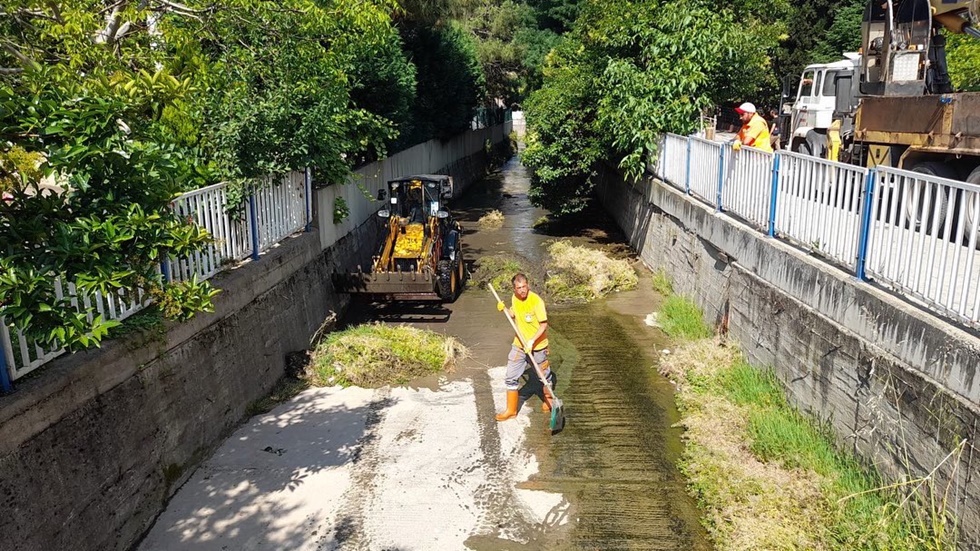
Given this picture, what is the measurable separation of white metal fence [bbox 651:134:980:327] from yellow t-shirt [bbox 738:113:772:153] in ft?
2.12

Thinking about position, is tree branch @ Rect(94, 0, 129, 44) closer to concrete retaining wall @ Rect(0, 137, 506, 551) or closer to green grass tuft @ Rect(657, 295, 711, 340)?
concrete retaining wall @ Rect(0, 137, 506, 551)

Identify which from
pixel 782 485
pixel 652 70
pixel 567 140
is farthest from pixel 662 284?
pixel 782 485

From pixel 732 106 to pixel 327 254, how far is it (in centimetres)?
2391

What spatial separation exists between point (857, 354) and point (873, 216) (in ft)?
4.12

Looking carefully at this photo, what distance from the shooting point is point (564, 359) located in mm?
10000

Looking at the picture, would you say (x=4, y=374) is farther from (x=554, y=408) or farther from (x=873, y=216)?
(x=873, y=216)

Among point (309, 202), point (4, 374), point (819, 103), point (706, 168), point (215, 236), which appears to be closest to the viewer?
point (4, 374)

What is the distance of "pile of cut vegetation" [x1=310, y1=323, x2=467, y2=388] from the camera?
899 cm

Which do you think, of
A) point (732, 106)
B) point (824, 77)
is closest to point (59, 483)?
point (824, 77)

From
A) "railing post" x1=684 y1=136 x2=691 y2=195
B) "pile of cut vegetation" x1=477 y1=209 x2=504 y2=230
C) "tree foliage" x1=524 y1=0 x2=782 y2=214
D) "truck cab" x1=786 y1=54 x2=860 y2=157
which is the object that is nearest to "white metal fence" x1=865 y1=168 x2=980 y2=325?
"railing post" x1=684 y1=136 x2=691 y2=195

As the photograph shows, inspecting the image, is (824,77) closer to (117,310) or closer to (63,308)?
(117,310)

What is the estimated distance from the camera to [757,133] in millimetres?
10844

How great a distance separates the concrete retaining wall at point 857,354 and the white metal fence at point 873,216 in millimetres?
181

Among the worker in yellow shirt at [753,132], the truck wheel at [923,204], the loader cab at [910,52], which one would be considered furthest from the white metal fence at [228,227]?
the loader cab at [910,52]
